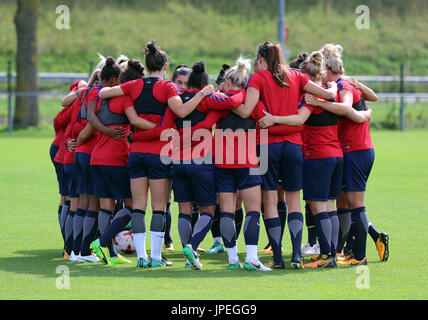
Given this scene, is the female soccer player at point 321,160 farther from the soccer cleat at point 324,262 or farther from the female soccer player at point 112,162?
the female soccer player at point 112,162

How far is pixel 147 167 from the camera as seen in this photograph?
754 centimetres

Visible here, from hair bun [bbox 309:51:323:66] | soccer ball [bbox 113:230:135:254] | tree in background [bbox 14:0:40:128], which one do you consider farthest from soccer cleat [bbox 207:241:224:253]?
tree in background [bbox 14:0:40:128]

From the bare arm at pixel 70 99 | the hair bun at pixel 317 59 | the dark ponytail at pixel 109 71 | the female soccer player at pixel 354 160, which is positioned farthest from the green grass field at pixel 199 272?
the hair bun at pixel 317 59

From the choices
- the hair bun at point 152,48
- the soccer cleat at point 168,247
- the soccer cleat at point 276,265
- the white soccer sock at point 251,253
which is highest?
the hair bun at point 152,48

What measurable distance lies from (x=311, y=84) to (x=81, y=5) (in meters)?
38.0

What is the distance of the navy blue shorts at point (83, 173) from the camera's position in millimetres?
8047

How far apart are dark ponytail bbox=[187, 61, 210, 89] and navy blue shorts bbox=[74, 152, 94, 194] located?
137 centimetres

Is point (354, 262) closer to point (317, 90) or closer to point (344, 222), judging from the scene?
point (344, 222)

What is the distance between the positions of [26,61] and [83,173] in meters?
21.1

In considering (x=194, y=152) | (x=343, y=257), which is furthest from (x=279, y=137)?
(x=343, y=257)

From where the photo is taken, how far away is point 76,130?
830 centimetres

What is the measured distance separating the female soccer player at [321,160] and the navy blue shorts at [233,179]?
22.1 inches
